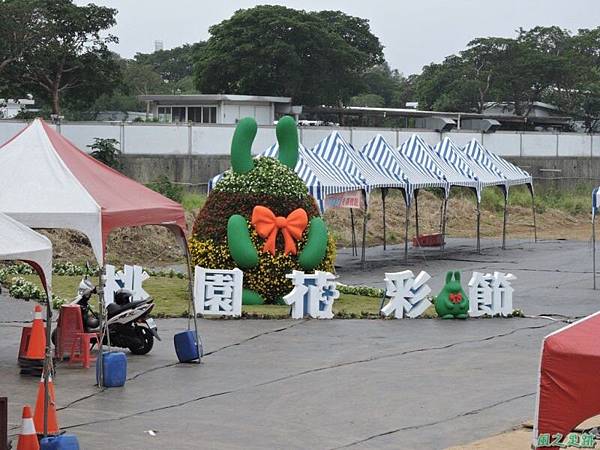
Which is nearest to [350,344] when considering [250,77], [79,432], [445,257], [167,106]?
[79,432]

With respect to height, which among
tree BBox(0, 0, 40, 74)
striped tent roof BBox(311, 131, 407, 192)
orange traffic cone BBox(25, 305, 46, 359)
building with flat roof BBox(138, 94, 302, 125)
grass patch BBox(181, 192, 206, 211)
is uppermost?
tree BBox(0, 0, 40, 74)

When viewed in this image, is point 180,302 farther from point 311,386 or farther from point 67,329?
point 311,386

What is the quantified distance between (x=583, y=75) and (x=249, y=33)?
27.6 m

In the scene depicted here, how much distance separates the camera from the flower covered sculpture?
2275 centimetres

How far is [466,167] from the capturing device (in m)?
37.0

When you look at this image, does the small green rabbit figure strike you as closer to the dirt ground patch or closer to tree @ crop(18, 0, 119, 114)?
the dirt ground patch

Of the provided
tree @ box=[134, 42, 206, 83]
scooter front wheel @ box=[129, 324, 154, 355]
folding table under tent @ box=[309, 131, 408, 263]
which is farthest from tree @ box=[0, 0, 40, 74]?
tree @ box=[134, 42, 206, 83]

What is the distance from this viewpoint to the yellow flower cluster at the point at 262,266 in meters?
22.8

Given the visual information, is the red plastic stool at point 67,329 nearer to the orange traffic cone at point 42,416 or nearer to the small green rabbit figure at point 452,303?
the orange traffic cone at point 42,416

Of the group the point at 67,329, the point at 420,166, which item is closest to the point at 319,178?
the point at 420,166

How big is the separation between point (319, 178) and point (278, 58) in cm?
4497

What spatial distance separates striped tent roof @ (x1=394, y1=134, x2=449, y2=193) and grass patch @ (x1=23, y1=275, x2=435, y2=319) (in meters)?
9.02

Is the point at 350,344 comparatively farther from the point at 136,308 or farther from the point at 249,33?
the point at 249,33

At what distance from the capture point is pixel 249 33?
72.2 m
